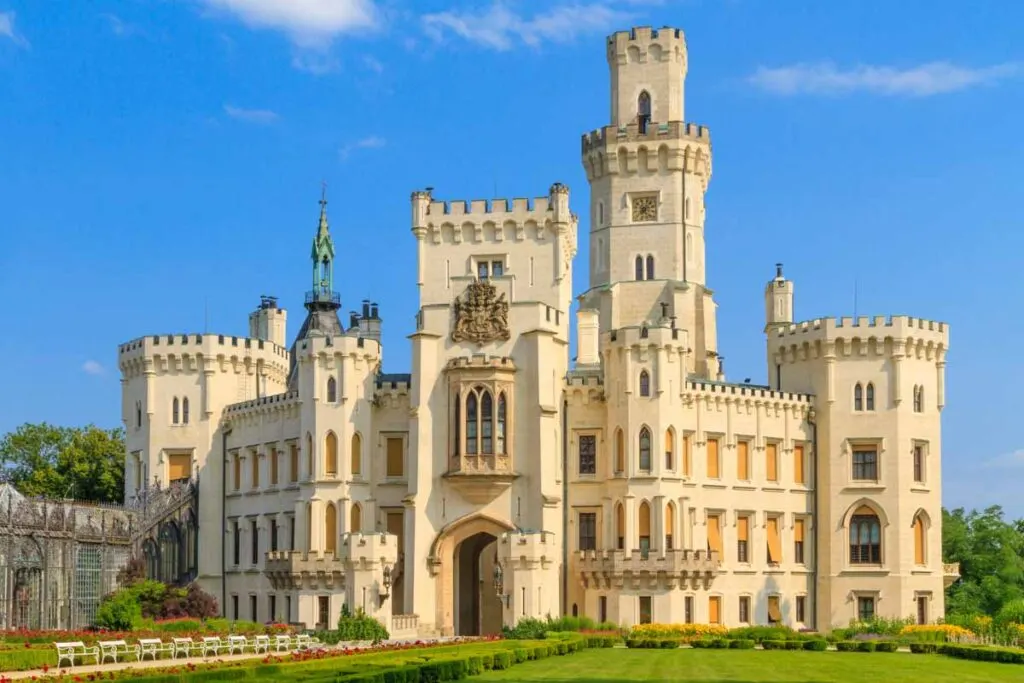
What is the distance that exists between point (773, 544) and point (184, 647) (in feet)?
119

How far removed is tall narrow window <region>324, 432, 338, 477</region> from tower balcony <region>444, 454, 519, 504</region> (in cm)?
741

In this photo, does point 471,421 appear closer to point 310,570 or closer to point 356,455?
point 356,455

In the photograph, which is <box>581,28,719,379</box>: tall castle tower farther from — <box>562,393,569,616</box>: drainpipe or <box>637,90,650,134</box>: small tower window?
<box>562,393,569,616</box>: drainpipe

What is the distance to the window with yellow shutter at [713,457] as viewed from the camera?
79.8 meters

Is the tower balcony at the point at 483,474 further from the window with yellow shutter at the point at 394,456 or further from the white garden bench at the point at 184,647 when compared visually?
the white garden bench at the point at 184,647

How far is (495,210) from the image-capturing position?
7800 cm

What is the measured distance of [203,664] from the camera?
45844mm

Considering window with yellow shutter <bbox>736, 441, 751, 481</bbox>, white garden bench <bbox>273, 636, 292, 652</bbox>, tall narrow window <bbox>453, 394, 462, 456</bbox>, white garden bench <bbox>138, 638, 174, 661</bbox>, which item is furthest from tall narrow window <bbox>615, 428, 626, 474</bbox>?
white garden bench <bbox>138, 638, 174, 661</bbox>

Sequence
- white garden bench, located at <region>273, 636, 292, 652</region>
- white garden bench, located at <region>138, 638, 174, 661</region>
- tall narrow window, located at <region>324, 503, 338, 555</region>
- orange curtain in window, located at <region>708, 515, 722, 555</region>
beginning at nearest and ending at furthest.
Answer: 1. white garden bench, located at <region>138, 638, 174, 661</region>
2. white garden bench, located at <region>273, 636, 292, 652</region>
3. orange curtain in window, located at <region>708, 515, 722, 555</region>
4. tall narrow window, located at <region>324, 503, 338, 555</region>

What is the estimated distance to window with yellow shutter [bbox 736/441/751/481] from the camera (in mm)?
80875

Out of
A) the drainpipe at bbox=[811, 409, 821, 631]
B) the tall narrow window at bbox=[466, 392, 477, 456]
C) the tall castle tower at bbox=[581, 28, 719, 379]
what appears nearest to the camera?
the tall narrow window at bbox=[466, 392, 477, 456]

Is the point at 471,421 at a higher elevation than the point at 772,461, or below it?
higher

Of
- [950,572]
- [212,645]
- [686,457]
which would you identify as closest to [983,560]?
[950,572]

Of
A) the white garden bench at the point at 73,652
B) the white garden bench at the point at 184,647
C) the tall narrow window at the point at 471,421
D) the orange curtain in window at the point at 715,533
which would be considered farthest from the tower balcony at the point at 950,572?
the white garden bench at the point at 73,652
